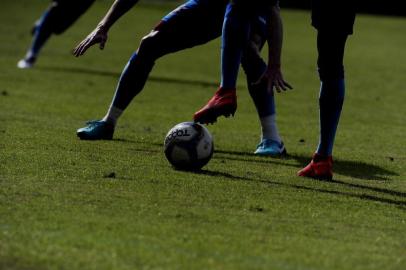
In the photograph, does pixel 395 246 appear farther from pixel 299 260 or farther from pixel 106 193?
pixel 106 193

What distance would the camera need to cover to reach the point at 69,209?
6.12m

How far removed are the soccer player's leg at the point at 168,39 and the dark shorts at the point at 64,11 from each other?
9345mm

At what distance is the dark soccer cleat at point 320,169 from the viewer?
311 inches

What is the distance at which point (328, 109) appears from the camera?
793 centimetres

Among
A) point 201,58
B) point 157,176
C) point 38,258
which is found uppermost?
point 38,258

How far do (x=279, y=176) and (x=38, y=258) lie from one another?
10.9 ft

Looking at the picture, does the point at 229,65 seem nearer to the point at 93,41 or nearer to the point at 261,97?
the point at 93,41

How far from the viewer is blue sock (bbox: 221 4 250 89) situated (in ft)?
25.9

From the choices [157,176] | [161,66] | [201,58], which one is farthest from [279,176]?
[201,58]

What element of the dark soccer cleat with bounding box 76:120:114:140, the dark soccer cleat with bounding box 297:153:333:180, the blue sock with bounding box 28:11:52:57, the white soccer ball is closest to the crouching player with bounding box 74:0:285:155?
the dark soccer cleat with bounding box 76:120:114:140

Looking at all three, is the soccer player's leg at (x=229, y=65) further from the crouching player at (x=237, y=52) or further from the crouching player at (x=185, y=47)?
the crouching player at (x=185, y=47)

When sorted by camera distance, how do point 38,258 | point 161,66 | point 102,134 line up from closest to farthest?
1. point 38,258
2. point 102,134
3. point 161,66

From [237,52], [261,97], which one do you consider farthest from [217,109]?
[261,97]

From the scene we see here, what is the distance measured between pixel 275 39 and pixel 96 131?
220 centimetres
